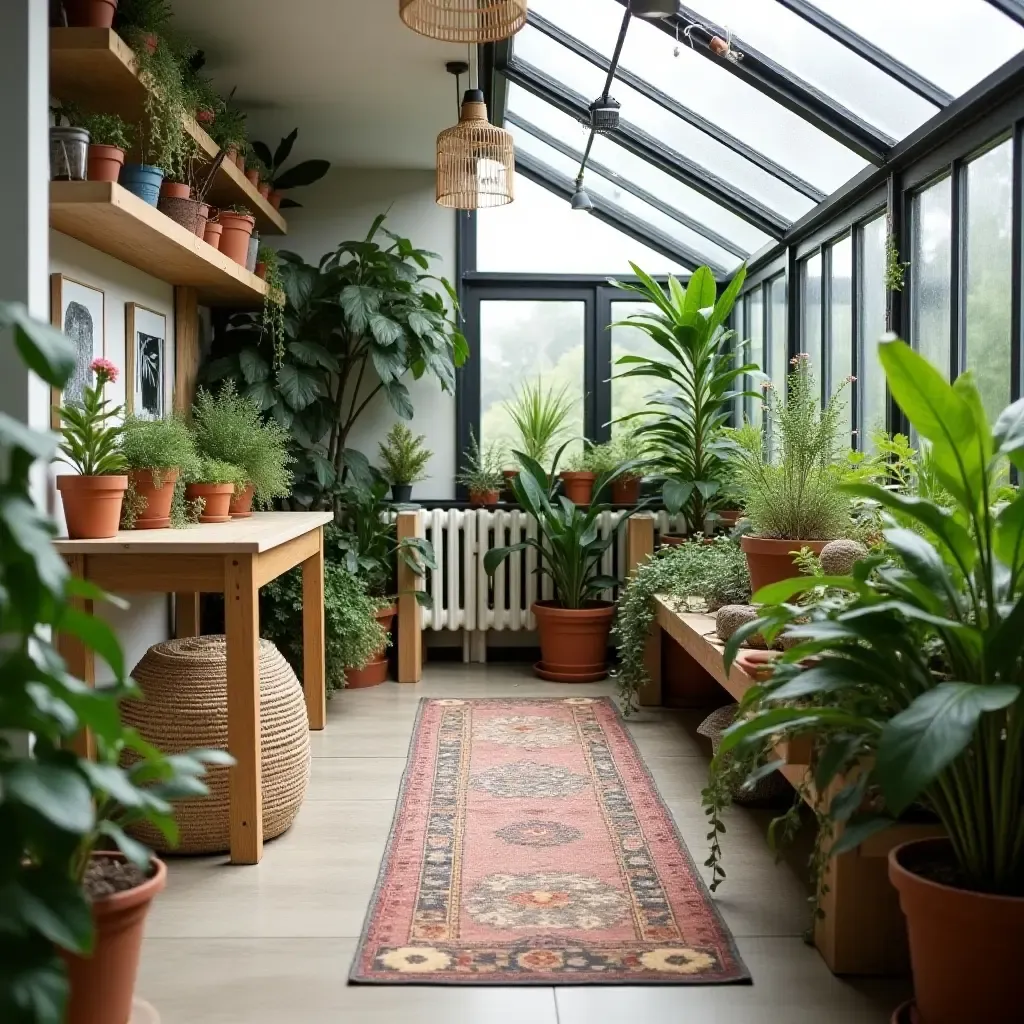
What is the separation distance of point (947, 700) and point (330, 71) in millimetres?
3739

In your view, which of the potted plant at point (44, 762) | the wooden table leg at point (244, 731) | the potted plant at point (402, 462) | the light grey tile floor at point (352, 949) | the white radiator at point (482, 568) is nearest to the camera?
the potted plant at point (44, 762)

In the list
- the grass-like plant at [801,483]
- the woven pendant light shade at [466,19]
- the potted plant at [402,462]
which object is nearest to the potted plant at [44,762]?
the woven pendant light shade at [466,19]

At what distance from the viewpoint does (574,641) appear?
5.32 meters

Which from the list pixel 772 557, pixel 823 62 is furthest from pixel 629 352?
pixel 772 557

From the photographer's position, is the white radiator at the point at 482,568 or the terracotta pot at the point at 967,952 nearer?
the terracotta pot at the point at 967,952

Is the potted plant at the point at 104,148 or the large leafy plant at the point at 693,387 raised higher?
the potted plant at the point at 104,148

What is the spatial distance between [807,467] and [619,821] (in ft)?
3.89

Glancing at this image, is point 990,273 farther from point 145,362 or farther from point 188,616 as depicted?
point 188,616

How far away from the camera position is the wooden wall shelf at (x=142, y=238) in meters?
2.93

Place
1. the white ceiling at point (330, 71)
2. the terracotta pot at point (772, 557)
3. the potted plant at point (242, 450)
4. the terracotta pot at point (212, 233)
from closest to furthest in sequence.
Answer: the terracotta pot at point (772, 557)
the white ceiling at point (330, 71)
the terracotta pot at point (212, 233)
the potted plant at point (242, 450)

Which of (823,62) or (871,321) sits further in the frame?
(871,321)

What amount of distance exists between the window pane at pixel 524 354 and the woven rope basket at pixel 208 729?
10.0 ft

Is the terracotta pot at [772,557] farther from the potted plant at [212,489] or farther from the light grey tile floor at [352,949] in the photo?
the potted plant at [212,489]

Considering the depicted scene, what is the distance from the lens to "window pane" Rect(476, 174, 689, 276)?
5.98 m
